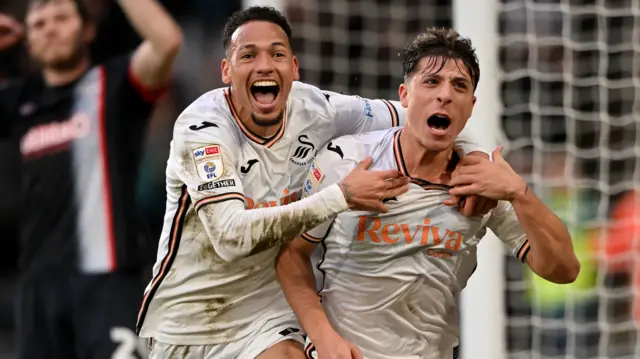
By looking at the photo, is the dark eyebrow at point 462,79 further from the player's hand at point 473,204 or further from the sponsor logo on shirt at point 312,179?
the sponsor logo on shirt at point 312,179

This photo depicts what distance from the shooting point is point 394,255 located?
7.84ft

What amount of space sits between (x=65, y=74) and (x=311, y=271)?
2554mm

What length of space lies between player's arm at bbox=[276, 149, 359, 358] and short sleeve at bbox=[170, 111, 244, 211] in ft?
0.68

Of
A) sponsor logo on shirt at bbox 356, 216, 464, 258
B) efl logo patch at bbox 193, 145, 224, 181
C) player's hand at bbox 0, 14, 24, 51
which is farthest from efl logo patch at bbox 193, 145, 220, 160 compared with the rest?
player's hand at bbox 0, 14, 24, 51

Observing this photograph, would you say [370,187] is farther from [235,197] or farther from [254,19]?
[254,19]

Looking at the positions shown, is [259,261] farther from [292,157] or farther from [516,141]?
[516,141]

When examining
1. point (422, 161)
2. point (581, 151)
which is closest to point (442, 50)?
point (422, 161)

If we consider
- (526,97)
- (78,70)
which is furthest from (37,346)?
(526,97)

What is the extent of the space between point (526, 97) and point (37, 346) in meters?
2.54

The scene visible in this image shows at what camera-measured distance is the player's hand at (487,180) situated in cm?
226

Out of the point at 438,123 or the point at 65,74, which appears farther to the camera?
the point at 65,74

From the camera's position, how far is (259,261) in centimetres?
253

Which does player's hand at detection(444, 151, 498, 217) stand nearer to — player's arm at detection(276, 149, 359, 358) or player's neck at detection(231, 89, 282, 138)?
player's arm at detection(276, 149, 359, 358)

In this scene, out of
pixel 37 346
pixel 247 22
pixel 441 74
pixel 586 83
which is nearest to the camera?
pixel 441 74
